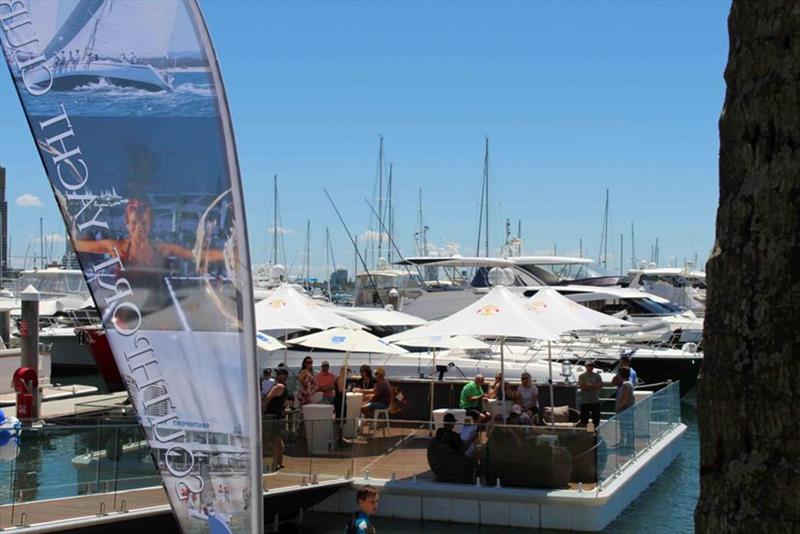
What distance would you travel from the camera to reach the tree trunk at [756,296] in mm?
3340

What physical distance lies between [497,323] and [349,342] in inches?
130

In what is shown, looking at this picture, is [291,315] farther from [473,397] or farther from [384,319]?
[384,319]

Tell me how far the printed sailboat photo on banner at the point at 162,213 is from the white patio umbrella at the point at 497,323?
10249 mm

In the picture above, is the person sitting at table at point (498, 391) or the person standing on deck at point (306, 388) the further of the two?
the person standing on deck at point (306, 388)

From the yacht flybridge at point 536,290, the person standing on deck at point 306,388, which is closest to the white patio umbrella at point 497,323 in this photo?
the person standing on deck at point 306,388

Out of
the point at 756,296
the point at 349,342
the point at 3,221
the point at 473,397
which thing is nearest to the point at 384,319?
the point at 349,342

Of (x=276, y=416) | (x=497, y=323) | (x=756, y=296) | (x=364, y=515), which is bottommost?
(x=276, y=416)

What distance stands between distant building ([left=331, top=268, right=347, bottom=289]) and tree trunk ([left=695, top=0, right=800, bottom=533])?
123229 mm

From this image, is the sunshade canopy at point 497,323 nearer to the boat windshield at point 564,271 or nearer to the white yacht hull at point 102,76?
the white yacht hull at point 102,76

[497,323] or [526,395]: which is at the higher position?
[497,323]

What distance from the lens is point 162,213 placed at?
683cm

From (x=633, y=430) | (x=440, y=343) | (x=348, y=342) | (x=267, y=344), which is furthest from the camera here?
(x=267, y=344)

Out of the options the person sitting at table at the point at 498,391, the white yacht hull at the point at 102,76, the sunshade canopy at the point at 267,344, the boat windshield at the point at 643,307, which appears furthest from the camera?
the boat windshield at the point at 643,307

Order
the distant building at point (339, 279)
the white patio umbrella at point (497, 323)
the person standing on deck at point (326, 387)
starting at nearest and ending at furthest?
the white patio umbrella at point (497, 323), the person standing on deck at point (326, 387), the distant building at point (339, 279)
